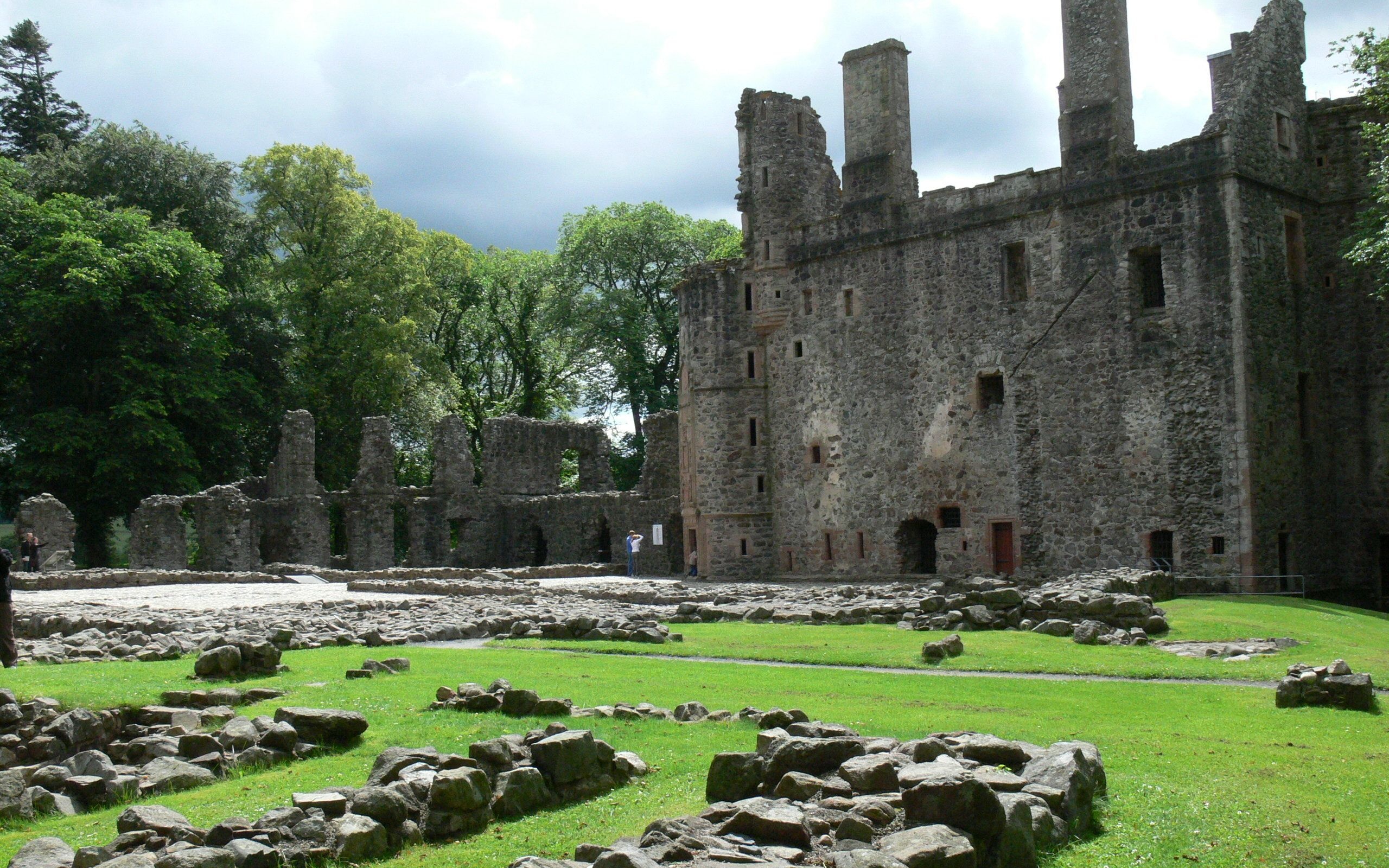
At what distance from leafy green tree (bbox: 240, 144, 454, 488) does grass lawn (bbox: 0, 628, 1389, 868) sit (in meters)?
36.8

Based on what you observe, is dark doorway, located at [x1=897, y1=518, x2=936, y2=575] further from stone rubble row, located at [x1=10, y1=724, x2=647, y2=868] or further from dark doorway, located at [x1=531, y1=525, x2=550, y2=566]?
stone rubble row, located at [x1=10, y1=724, x2=647, y2=868]

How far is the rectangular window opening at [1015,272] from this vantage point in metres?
33.4

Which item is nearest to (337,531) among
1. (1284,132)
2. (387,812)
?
(1284,132)

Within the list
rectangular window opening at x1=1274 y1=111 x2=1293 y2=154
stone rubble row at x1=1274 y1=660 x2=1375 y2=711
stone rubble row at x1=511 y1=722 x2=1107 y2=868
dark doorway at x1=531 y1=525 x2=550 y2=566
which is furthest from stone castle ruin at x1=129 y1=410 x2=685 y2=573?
stone rubble row at x1=511 y1=722 x2=1107 y2=868

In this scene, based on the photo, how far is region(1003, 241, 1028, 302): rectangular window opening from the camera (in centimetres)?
3344

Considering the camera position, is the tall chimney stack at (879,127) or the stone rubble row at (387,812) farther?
the tall chimney stack at (879,127)

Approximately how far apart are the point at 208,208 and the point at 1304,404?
42224mm

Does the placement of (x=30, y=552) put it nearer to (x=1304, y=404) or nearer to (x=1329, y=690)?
(x=1329, y=690)

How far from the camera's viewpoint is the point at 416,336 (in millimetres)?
55500

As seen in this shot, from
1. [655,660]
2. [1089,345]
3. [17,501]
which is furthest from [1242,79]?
[17,501]

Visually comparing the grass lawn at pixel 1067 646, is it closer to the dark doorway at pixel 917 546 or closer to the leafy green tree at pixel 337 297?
the dark doorway at pixel 917 546

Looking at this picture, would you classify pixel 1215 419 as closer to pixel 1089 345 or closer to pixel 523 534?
pixel 1089 345

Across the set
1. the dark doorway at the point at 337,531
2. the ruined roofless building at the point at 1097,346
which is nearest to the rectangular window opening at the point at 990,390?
the ruined roofless building at the point at 1097,346

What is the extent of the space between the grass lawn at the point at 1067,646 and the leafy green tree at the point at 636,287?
119 feet
